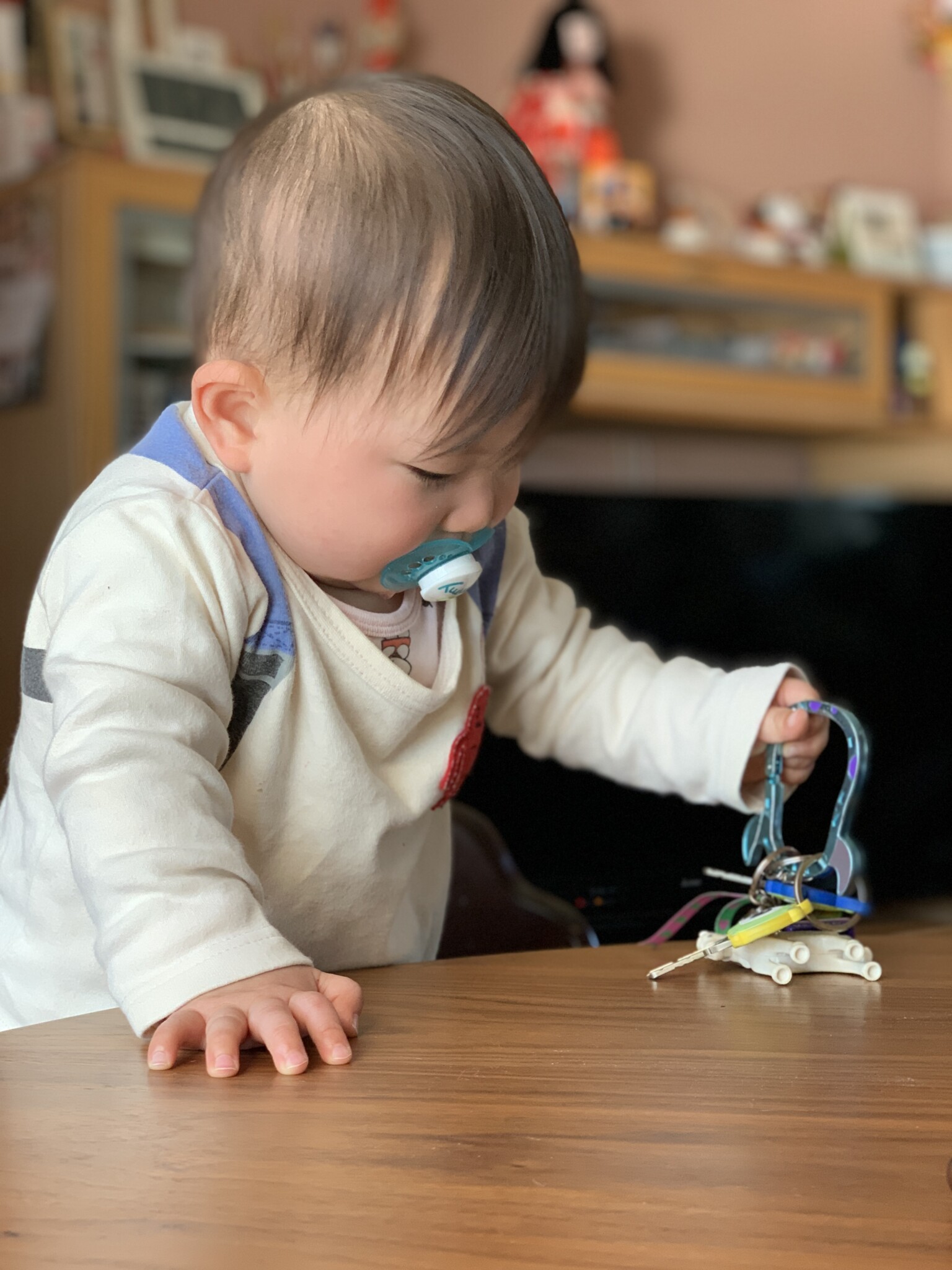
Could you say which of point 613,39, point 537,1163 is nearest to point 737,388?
point 613,39

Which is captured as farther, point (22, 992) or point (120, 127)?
point (120, 127)

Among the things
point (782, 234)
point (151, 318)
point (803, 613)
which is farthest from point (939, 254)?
point (151, 318)

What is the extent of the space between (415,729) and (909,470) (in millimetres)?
2580

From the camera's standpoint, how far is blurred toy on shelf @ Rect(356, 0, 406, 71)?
2621 mm

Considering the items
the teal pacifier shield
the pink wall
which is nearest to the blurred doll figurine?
the pink wall

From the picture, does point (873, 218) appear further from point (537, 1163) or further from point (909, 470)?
point (537, 1163)

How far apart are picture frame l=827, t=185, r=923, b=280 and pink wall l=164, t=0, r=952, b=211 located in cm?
16

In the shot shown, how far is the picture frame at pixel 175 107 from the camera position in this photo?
2.27 metres

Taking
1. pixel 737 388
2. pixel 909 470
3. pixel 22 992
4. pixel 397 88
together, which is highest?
pixel 397 88

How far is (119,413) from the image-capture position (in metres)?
2.03

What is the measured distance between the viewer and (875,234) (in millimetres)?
3021

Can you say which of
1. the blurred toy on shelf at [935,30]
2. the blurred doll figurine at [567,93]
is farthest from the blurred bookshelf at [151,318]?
the blurred toy on shelf at [935,30]

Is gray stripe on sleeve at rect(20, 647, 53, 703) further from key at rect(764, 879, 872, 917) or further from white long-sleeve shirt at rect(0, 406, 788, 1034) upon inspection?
key at rect(764, 879, 872, 917)

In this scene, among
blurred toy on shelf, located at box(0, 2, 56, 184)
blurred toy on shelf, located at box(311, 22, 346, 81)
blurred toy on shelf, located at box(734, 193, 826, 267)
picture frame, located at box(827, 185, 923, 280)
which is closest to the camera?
blurred toy on shelf, located at box(0, 2, 56, 184)
